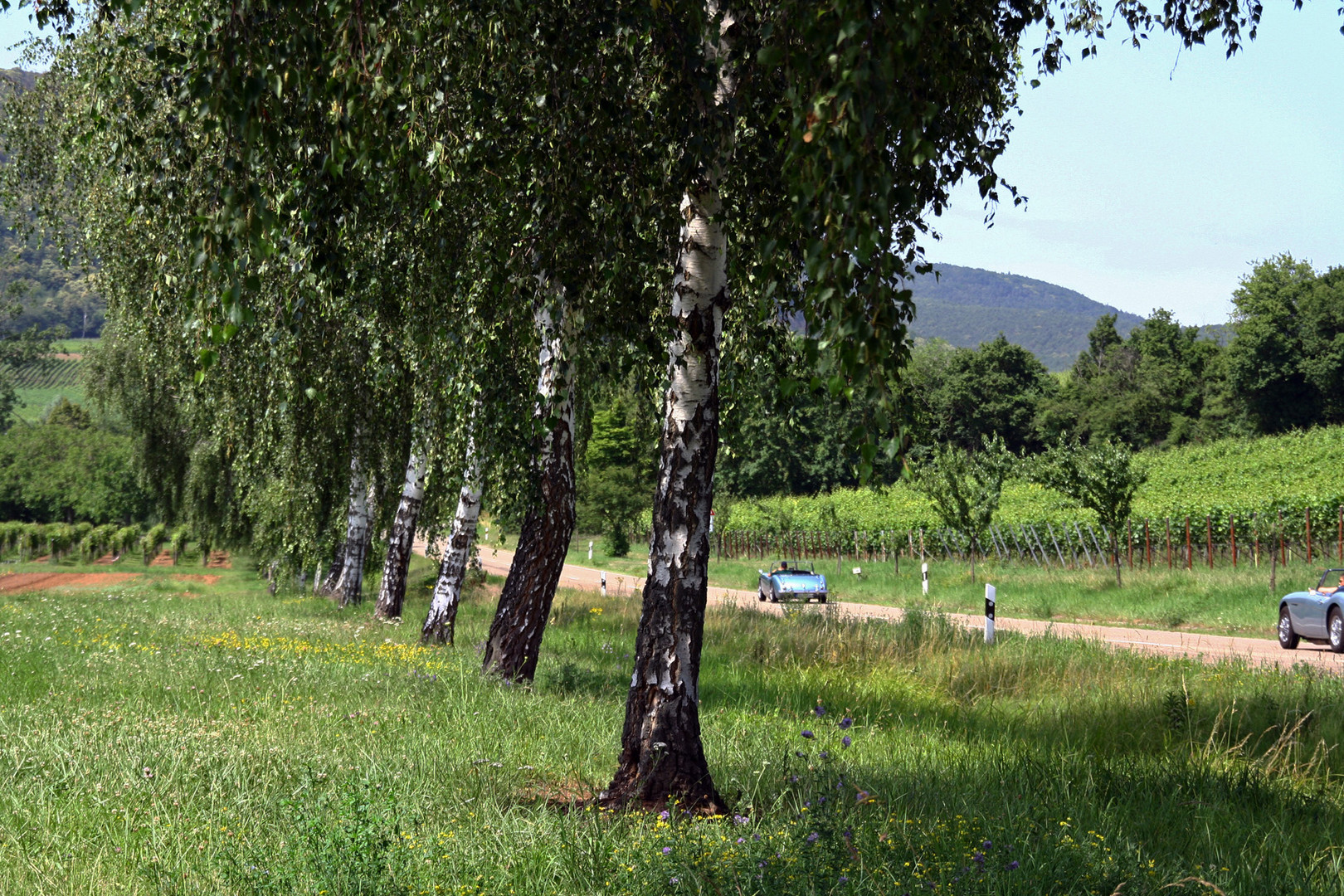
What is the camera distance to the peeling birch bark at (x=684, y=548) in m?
5.06

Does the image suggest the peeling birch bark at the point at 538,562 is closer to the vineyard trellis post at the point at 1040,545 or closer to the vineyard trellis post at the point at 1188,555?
the vineyard trellis post at the point at 1188,555

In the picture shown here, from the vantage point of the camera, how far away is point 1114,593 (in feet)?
78.9

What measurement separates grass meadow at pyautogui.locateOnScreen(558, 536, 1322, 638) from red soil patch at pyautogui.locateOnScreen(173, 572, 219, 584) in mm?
18203

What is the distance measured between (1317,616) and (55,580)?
3517 cm

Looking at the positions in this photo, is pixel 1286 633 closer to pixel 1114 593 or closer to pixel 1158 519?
pixel 1114 593

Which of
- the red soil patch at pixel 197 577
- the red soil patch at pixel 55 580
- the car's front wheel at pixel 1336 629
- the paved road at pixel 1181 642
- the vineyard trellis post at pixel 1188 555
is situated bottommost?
the red soil patch at pixel 55 580

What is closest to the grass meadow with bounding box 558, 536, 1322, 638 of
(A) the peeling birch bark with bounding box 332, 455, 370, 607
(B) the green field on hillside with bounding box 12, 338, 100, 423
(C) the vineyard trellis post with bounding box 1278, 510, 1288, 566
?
(C) the vineyard trellis post with bounding box 1278, 510, 1288, 566

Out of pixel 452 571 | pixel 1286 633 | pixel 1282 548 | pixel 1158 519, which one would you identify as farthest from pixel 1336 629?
pixel 1158 519

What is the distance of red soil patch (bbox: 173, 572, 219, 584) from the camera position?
32.1 metres

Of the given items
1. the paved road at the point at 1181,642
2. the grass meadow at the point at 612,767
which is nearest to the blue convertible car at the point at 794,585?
the paved road at the point at 1181,642

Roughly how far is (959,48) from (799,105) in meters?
2.25

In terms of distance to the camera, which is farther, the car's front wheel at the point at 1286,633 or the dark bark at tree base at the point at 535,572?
the car's front wheel at the point at 1286,633

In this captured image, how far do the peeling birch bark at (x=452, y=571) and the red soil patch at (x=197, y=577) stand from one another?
76.9ft

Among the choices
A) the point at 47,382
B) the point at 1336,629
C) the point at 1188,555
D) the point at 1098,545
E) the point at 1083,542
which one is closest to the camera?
the point at 1336,629
